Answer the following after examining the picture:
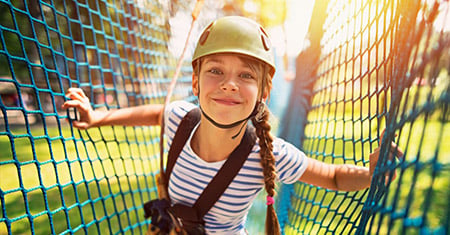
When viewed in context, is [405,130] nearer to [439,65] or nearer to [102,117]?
[439,65]

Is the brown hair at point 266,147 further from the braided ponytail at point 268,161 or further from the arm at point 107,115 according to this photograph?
the arm at point 107,115

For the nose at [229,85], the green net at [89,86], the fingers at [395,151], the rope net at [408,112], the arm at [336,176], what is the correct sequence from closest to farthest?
the rope net at [408,112] < the fingers at [395,151] < the nose at [229,85] < the arm at [336,176] < the green net at [89,86]

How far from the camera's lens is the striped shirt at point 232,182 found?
1004 mm

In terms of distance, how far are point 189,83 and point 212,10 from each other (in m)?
0.64

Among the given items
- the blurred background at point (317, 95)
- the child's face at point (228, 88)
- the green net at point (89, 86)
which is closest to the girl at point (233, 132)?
the child's face at point (228, 88)

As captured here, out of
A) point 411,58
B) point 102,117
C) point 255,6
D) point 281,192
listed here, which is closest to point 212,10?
point 255,6

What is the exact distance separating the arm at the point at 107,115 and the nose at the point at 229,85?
42 centimetres

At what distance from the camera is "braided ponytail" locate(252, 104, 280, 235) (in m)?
0.95

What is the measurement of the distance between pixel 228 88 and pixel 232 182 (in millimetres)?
320

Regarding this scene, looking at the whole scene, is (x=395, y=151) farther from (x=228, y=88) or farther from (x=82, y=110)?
(x=82, y=110)

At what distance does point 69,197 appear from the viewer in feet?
7.24

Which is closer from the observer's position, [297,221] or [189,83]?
[297,221]

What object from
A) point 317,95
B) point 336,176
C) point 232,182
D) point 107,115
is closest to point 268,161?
point 232,182

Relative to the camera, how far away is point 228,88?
2.82 feet
